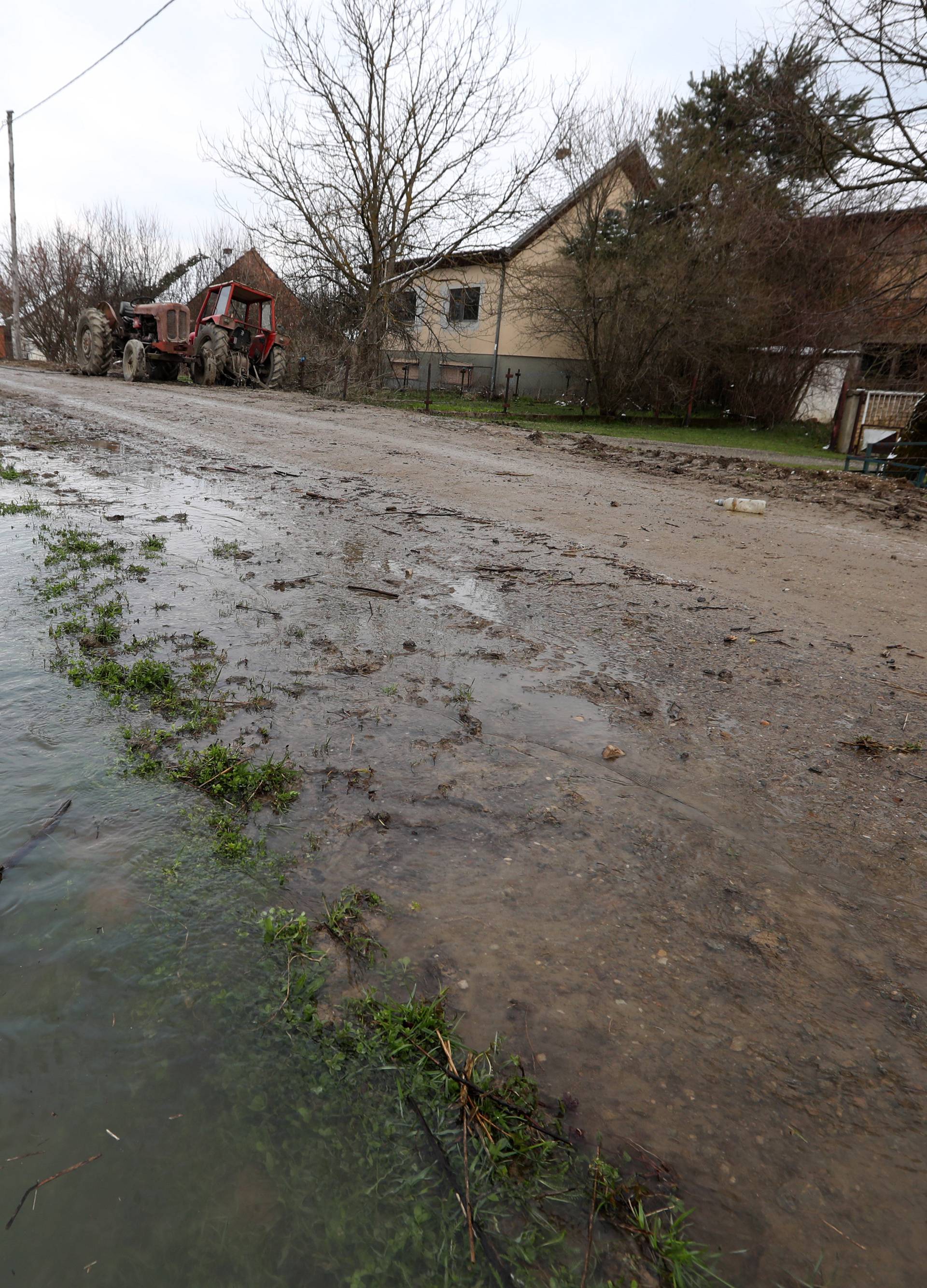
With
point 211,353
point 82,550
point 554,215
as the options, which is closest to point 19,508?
point 82,550

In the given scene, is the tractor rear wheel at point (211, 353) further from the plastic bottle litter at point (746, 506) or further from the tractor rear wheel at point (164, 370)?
the plastic bottle litter at point (746, 506)

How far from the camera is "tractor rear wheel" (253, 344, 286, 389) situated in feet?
64.7

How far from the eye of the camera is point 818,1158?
4.38 feet

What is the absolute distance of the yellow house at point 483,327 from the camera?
23.3 metres

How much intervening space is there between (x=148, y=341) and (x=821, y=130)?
51.1ft

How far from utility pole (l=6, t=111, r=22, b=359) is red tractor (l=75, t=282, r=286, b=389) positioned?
1099 centimetres

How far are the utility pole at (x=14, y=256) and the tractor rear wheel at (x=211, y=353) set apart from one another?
14.7m

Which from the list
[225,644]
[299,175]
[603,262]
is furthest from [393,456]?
[299,175]

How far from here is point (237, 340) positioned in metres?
19.2

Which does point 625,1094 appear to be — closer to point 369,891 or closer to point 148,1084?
point 369,891

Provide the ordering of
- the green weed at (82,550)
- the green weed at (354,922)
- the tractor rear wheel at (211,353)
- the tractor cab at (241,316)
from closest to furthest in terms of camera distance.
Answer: the green weed at (354,922) → the green weed at (82,550) → the tractor rear wheel at (211,353) → the tractor cab at (241,316)

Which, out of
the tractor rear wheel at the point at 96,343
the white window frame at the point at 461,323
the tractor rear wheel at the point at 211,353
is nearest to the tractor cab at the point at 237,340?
the tractor rear wheel at the point at 211,353

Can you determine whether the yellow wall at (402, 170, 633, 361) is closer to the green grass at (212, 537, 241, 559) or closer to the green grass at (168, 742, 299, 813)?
the green grass at (212, 537, 241, 559)

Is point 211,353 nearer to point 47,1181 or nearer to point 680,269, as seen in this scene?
point 680,269
